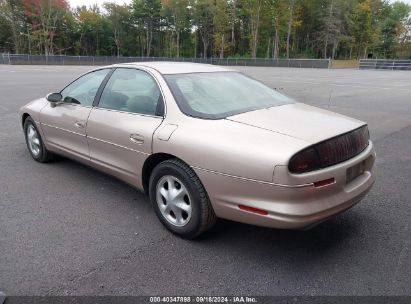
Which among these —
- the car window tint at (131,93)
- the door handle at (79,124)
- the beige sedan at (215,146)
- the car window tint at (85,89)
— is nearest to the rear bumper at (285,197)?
the beige sedan at (215,146)

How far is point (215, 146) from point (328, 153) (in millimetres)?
822

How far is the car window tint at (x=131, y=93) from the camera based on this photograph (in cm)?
349

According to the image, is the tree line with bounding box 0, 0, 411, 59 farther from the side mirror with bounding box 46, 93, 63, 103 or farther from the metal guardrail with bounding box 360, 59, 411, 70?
the side mirror with bounding box 46, 93, 63, 103

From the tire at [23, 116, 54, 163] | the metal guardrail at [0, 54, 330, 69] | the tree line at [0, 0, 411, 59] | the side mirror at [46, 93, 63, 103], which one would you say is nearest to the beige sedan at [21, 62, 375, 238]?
the side mirror at [46, 93, 63, 103]

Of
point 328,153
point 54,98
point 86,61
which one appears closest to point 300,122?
point 328,153

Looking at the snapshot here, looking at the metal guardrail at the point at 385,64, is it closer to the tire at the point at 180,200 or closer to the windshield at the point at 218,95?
the windshield at the point at 218,95

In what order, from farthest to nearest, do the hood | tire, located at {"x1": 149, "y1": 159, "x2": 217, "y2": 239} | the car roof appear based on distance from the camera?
the car roof < tire, located at {"x1": 149, "y1": 159, "x2": 217, "y2": 239} < the hood

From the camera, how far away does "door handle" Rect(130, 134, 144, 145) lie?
130 inches

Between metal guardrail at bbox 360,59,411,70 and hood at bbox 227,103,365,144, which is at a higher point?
hood at bbox 227,103,365,144

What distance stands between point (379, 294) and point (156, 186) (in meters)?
1.91

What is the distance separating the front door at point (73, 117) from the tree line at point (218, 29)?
64.5 meters

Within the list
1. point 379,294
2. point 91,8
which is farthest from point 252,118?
point 91,8

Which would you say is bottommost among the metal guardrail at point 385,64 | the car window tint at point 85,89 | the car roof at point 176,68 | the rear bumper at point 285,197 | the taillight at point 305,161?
the metal guardrail at point 385,64

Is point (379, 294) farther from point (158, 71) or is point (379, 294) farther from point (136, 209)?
point (158, 71)
